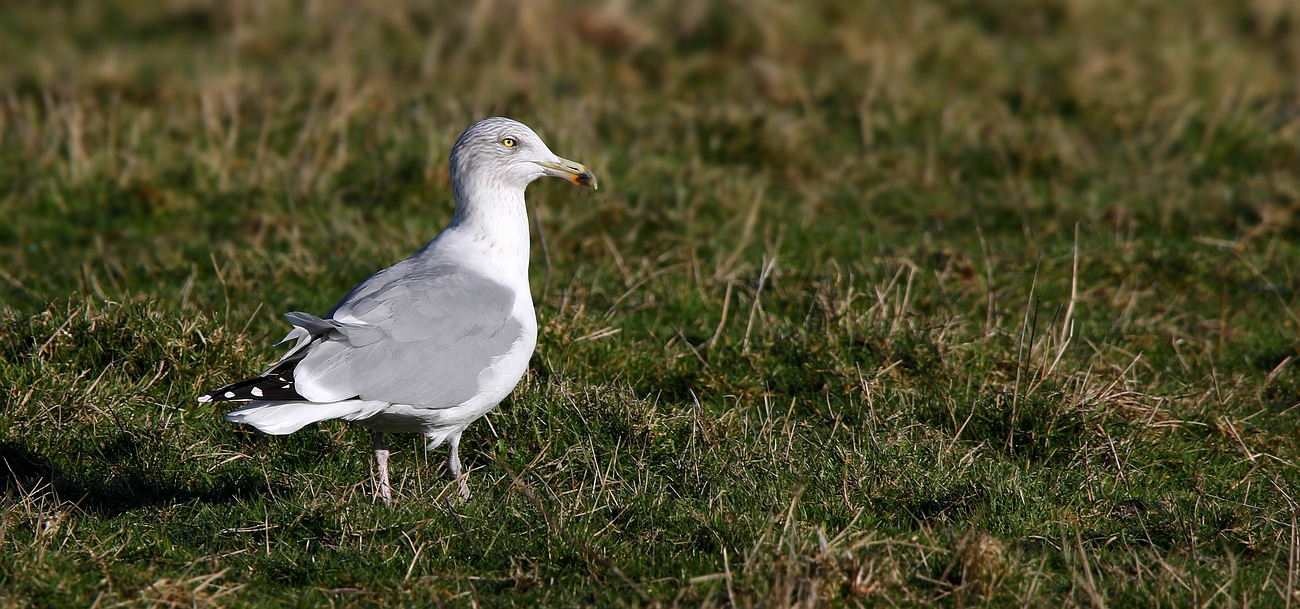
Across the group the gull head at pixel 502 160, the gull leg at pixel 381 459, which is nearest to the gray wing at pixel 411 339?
the gull leg at pixel 381 459

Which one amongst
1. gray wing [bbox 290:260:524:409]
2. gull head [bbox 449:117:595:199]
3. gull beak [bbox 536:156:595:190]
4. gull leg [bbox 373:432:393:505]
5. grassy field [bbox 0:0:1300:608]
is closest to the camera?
grassy field [bbox 0:0:1300:608]

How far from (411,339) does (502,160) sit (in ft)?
3.43

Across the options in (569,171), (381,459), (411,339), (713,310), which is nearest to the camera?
(411,339)

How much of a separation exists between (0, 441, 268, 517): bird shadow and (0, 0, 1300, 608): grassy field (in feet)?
0.07

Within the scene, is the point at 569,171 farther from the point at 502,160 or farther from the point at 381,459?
the point at 381,459

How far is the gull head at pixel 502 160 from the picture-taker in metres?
5.46

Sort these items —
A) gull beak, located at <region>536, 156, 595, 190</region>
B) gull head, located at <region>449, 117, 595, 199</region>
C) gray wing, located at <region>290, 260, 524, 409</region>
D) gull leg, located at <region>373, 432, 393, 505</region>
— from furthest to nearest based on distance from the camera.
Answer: gull beak, located at <region>536, 156, 595, 190</region>
gull head, located at <region>449, 117, 595, 199</region>
gull leg, located at <region>373, 432, 393, 505</region>
gray wing, located at <region>290, 260, 524, 409</region>

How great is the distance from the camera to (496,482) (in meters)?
4.97

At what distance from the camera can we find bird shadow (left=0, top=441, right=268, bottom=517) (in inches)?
193

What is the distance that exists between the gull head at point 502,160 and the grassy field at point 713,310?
0.85 meters

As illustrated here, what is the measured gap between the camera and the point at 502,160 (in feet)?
18.0

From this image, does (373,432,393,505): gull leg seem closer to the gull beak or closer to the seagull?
the seagull

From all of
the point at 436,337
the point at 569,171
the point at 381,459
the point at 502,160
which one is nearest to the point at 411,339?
the point at 436,337

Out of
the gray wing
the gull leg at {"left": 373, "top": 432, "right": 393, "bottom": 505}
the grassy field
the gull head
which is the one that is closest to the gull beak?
the gull head
